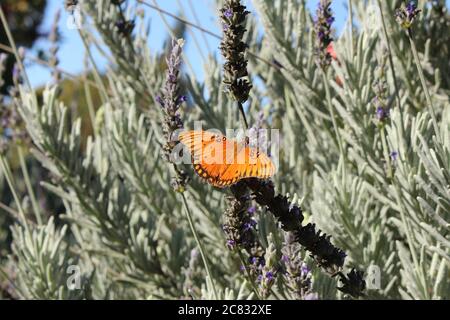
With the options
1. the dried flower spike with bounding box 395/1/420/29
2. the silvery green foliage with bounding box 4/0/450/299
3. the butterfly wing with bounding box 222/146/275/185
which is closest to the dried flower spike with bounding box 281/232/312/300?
the butterfly wing with bounding box 222/146/275/185

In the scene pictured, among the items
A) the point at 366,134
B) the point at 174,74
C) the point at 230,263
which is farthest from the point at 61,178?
the point at 174,74

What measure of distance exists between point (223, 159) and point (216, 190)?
3.27 feet

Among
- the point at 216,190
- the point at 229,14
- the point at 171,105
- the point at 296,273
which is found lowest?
the point at 296,273

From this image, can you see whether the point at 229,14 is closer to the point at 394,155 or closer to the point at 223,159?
the point at 223,159

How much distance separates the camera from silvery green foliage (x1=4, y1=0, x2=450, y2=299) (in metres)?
1.58

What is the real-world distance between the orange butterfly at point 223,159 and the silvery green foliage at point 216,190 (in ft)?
1.35

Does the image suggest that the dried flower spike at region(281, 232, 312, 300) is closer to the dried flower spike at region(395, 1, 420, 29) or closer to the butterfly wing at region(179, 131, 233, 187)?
the butterfly wing at region(179, 131, 233, 187)

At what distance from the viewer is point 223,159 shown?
99cm

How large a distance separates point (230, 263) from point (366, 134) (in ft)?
1.80

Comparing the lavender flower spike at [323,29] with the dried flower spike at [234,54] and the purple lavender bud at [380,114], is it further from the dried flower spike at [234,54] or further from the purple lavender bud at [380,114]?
the dried flower spike at [234,54]

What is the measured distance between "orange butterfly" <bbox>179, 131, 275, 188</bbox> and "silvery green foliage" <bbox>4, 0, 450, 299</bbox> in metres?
0.41

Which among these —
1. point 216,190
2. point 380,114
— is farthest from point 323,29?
point 216,190

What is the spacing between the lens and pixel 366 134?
1708 millimetres
